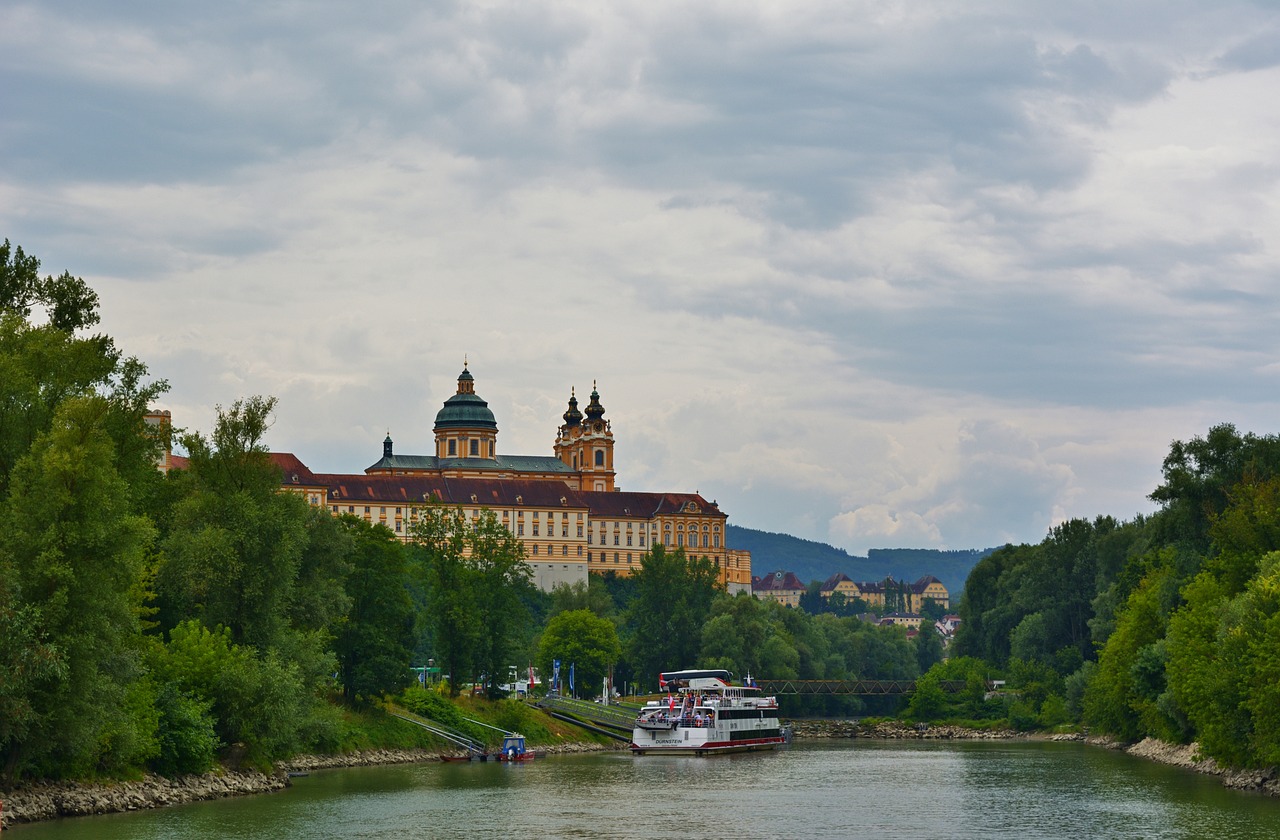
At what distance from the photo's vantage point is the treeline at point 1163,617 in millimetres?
65125

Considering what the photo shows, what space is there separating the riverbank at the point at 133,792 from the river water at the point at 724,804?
795mm

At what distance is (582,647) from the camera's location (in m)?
132

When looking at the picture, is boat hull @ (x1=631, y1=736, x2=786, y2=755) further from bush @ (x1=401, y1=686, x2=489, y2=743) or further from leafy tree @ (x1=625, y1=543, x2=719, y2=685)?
leafy tree @ (x1=625, y1=543, x2=719, y2=685)

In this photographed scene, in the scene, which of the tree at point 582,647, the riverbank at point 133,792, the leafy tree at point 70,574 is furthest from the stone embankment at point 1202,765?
the tree at point 582,647

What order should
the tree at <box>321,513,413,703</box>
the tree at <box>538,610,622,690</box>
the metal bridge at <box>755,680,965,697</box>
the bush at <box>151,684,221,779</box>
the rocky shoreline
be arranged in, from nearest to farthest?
the bush at <box>151,684,221,779</box>, the rocky shoreline, the tree at <box>321,513,413,703</box>, the tree at <box>538,610,622,690</box>, the metal bridge at <box>755,680,965,697</box>

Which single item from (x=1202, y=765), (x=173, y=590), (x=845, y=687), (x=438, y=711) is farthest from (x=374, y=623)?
(x=845, y=687)

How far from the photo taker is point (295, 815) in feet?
186

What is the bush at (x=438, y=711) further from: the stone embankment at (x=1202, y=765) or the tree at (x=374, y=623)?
the stone embankment at (x=1202, y=765)

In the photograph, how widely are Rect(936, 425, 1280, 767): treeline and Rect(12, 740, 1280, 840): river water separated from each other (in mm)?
3201

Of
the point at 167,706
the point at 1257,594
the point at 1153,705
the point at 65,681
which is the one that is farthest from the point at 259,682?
the point at 1153,705

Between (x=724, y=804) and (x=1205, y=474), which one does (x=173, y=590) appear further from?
(x=1205, y=474)

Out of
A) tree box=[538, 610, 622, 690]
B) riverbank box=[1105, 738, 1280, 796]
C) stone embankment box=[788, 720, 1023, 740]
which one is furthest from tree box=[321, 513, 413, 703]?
stone embankment box=[788, 720, 1023, 740]

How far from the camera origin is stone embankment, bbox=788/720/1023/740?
129375mm

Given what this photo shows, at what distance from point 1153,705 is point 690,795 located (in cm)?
2843
